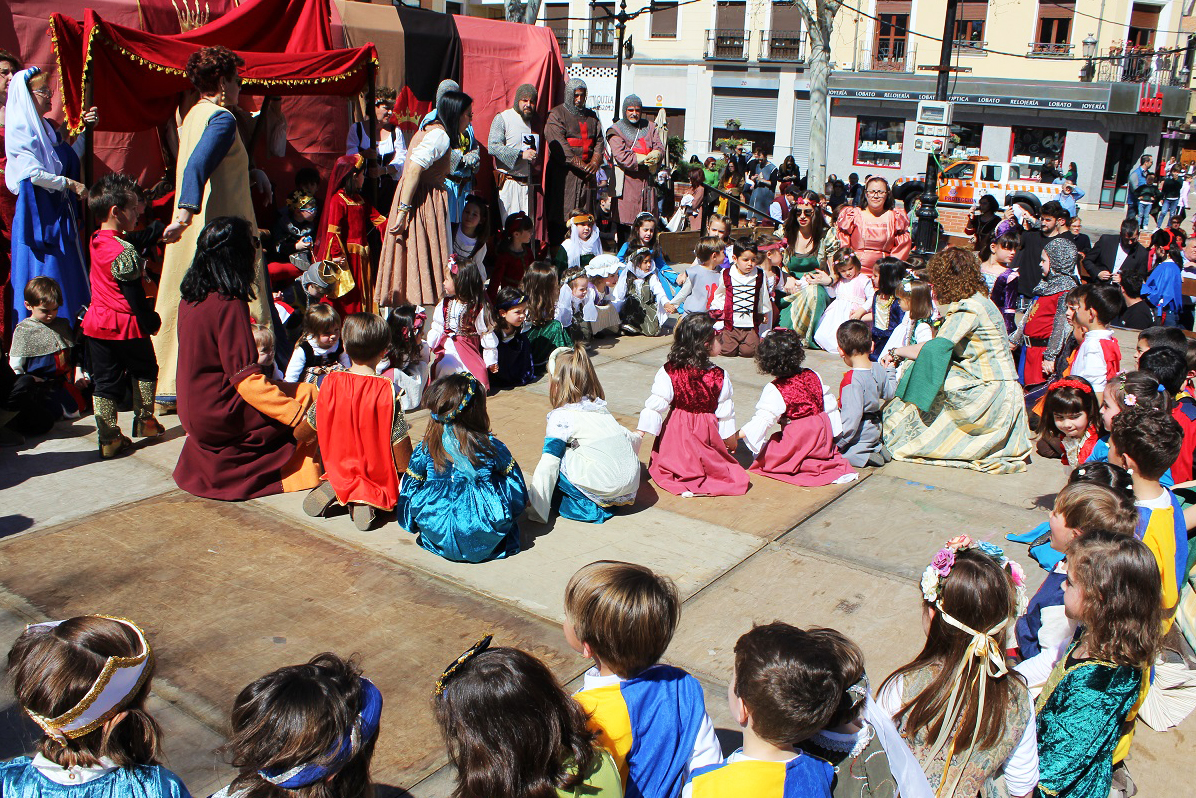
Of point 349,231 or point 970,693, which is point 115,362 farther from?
point 970,693

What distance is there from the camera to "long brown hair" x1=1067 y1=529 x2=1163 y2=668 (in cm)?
→ 266

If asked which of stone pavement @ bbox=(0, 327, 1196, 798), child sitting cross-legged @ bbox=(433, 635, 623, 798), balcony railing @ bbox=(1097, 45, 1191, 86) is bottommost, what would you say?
stone pavement @ bbox=(0, 327, 1196, 798)

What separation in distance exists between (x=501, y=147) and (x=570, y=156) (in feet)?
3.34

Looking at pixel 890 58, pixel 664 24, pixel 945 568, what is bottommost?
pixel 945 568

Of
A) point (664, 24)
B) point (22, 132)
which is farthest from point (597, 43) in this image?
point (22, 132)

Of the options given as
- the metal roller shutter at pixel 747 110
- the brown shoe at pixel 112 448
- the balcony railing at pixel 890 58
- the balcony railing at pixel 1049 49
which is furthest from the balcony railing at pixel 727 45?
the brown shoe at pixel 112 448

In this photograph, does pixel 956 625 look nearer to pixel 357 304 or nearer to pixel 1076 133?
pixel 357 304

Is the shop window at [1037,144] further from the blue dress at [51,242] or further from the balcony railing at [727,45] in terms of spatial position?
the blue dress at [51,242]

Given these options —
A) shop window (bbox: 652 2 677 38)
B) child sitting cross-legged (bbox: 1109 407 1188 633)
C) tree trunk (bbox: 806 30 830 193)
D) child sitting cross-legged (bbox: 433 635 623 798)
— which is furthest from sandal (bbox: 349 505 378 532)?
shop window (bbox: 652 2 677 38)

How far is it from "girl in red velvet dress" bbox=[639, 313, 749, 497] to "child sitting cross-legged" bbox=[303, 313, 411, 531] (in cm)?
153

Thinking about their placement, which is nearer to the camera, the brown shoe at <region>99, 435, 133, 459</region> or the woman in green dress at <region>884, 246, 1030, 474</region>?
the brown shoe at <region>99, 435, 133, 459</region>

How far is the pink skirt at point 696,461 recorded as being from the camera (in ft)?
18.8

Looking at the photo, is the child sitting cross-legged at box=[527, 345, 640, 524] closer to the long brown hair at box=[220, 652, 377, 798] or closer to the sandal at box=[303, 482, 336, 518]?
the sandal at box=[303, 482, 336, 518]

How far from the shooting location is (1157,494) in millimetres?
3533
